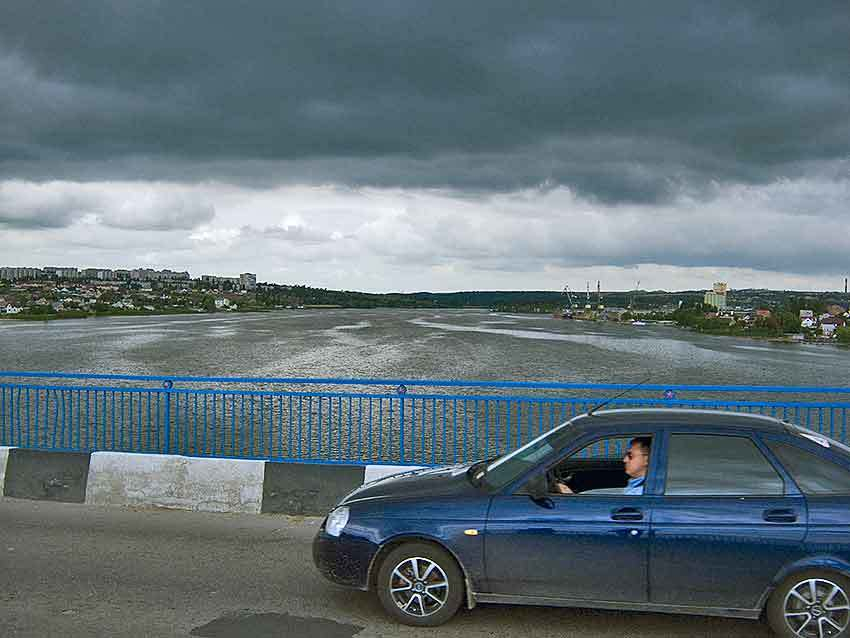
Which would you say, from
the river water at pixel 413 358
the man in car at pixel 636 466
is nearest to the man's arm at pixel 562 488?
the man in car at pixel 636 466

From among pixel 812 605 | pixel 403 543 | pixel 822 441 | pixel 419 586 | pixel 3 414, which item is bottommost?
pixel 3 414

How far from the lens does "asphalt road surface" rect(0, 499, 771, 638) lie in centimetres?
530

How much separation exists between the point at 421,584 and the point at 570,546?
1.00m

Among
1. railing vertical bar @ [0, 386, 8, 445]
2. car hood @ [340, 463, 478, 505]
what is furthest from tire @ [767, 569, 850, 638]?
railing vertical bar @ [0, 386, 8, 445]

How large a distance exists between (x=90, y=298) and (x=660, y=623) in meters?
198

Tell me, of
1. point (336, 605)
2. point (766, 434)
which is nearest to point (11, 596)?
point (336, 605)

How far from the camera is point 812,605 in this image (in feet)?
15.9

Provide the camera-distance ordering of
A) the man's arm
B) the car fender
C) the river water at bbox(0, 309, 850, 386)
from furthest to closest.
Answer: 1. the river water at bbox(0, 309, 850, 386)
2. the man's arm
3. the car fender

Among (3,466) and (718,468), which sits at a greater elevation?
(718,468)

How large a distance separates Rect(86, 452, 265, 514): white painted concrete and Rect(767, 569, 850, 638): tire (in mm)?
5361

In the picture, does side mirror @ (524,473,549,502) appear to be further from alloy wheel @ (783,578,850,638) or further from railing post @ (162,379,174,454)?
railing post @ (162,379,174,454)

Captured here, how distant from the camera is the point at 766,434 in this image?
5.11 metres

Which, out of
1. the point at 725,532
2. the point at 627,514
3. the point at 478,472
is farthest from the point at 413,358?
the point at 725,532

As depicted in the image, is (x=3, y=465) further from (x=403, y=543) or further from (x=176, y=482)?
(x=403, y=543)
